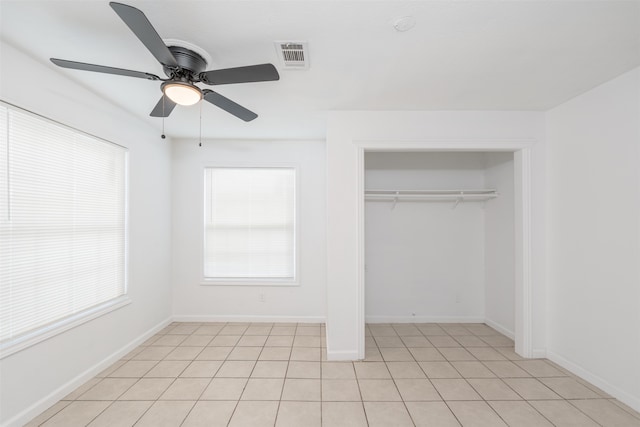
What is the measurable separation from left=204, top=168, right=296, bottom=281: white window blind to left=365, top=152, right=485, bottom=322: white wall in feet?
3.80

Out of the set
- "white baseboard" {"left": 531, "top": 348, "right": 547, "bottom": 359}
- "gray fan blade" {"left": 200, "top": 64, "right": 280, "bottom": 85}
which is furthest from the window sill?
"white baseboard" {"left": 531, "top": 348, "right": 547, "bottom": 359}

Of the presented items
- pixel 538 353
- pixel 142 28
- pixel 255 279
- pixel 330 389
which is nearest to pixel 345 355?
pixel 330 389

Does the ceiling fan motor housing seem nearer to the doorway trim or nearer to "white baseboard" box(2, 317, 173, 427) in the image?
the doorway trim

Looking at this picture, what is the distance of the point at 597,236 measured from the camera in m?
2.48

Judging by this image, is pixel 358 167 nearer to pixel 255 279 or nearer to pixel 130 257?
pixel 255 279

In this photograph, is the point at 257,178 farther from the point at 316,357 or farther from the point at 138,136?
the point at 316,357

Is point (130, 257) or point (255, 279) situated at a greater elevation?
point (130, 257)

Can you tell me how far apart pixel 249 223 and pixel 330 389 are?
96.6 inches

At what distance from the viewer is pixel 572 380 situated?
2.58 metres

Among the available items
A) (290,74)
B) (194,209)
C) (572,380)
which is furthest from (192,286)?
(572,380)

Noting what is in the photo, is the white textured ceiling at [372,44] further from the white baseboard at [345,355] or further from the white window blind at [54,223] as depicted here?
the white baseboard at [345,355]

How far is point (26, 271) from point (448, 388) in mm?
3406

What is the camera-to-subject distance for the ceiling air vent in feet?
6.02

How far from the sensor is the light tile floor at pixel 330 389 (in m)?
2.08
